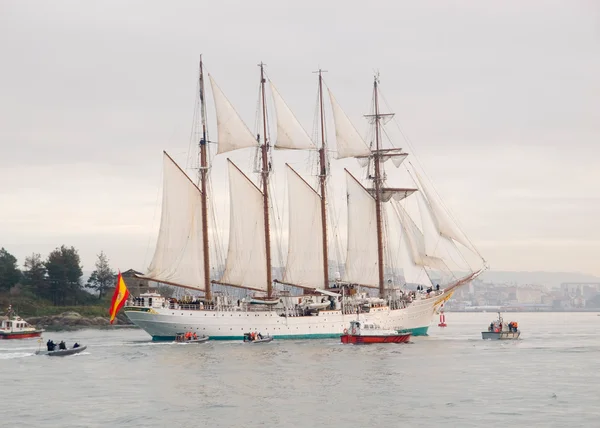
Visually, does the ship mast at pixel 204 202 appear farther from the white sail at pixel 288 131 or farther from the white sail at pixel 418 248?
the white sail at pixel 418 248

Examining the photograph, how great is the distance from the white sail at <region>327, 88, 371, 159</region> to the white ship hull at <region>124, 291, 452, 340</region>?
19.7 meters

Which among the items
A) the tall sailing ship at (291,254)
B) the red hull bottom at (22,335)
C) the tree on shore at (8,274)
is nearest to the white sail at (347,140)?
the tall sailing ship at (291,254)

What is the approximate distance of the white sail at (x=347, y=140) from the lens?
369 ft

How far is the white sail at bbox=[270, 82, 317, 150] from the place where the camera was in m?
108

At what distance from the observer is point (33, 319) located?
152m

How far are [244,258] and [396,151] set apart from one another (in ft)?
79.5

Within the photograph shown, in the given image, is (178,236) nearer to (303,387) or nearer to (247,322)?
(247,322)

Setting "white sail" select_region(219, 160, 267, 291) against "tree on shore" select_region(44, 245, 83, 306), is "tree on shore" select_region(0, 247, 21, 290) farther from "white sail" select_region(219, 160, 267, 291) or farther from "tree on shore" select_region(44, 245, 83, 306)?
"white sail" select_region(219, 160, 267, 291)

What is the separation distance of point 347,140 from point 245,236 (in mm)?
18414

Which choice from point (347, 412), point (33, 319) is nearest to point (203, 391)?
point (347, 412)

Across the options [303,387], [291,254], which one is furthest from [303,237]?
[303,387]

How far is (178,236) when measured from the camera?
102375mm

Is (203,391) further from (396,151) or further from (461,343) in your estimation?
(396,151)

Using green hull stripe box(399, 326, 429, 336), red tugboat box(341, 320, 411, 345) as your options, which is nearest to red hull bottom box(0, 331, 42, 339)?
red tugboat box(341, 320, 411, 345)
